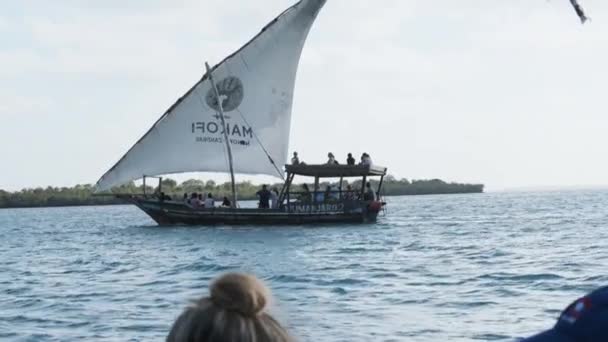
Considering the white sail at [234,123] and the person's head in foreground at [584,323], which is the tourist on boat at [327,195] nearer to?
the white sail at [234,123]

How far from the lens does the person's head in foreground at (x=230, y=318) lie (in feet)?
7.17

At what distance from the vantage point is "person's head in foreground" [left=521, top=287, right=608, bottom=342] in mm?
2270

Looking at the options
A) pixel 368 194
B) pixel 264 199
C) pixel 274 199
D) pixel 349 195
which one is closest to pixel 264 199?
pixel 264 199

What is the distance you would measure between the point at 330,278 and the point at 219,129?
20111mm

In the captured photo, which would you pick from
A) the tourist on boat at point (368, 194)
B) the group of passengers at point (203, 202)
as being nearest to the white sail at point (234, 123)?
the group of passengers at point (203, 202)

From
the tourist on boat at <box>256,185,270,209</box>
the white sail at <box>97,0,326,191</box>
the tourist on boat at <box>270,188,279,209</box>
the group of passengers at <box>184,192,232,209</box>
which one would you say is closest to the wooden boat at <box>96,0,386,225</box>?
the white sail at <box>97,0,326,191</box>

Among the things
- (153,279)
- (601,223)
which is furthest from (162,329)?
(601,223)

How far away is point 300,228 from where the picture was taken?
38.0 m

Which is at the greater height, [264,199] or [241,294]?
[264,199]

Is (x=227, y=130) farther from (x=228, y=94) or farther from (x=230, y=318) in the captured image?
(x=230, y=318)

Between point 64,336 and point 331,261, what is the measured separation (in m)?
12.0

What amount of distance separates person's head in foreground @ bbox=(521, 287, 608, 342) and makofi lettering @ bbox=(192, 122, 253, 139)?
126 feet

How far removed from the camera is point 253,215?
3844cm

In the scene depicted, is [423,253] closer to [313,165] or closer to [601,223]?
[313,165]
